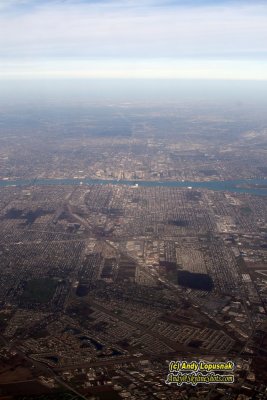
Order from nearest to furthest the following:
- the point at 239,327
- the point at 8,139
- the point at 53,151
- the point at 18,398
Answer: the point at 18,398 → the point at 239,327 → the point at 53,151 → the point at 8,139

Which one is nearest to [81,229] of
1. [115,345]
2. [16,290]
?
[16,290]

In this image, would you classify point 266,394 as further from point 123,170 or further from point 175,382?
point 123,170

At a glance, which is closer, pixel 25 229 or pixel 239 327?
pixel 239 327

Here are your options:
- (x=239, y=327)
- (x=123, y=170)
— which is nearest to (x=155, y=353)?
(x=239, y=327)

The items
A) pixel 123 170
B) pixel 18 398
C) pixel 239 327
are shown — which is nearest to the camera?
pixel 18 398

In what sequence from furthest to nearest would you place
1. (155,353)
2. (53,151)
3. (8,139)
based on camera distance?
(8,139), (53,151), (155,353)

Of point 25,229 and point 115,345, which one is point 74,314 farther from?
point 25,229

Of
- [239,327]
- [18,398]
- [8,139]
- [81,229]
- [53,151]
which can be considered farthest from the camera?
[8,139]

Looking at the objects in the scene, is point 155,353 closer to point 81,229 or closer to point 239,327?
point 239,327

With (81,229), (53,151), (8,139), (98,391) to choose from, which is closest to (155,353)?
(98,391)

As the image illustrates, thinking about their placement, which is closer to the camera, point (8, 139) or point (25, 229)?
point (25, 229)
